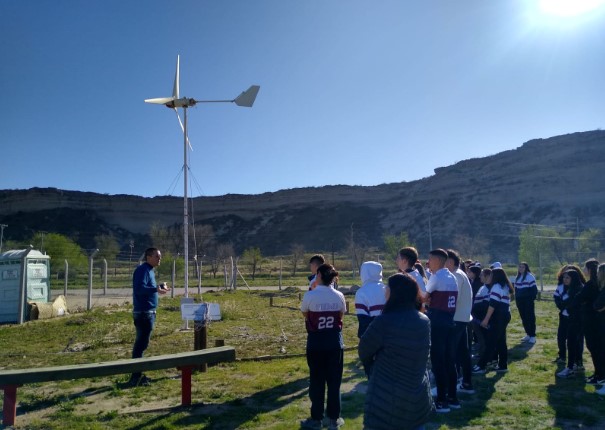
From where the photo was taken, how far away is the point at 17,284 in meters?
14.5

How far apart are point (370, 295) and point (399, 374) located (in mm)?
2554

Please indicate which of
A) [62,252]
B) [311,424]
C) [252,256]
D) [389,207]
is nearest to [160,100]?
[311,424]

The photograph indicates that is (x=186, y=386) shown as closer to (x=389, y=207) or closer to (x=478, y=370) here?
(x=478, y=370)

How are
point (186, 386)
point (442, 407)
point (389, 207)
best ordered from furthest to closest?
point (389, 207) → point (186, 386) → point (442, 407)

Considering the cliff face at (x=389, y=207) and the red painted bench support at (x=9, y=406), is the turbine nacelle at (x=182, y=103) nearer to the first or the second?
the red painted bench support at (x=9, y=406)

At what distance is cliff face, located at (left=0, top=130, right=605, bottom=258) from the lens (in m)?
64.2

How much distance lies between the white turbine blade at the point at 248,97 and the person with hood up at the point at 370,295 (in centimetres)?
662

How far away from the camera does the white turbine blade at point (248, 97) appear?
11.2 metres

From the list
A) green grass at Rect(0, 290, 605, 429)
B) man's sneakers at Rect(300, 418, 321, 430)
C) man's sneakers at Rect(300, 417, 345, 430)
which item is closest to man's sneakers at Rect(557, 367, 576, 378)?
green grass at Rect(0, 290, 605, 429)

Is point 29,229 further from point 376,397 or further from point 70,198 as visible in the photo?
point 376,397

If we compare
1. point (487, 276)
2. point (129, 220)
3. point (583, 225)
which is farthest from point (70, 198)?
point (487, 276)

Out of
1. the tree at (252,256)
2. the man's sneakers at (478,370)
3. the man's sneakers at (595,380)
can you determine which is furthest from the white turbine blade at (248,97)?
the tree at (252,256)

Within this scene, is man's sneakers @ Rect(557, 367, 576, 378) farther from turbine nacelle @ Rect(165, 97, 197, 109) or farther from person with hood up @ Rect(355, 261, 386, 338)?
turbine nacelle @ Rect(165, 97, 197, 109)

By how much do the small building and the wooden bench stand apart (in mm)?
9807
